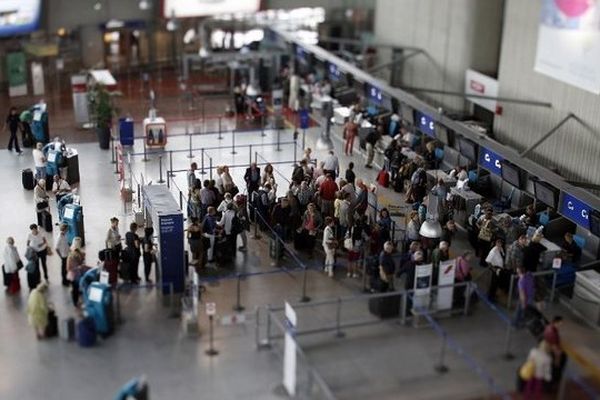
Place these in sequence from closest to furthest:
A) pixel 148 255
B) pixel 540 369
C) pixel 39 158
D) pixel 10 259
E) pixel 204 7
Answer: pixel 540 369
pixel 10 259
pixel 148 255
pixel 39 158
pixel 204 7

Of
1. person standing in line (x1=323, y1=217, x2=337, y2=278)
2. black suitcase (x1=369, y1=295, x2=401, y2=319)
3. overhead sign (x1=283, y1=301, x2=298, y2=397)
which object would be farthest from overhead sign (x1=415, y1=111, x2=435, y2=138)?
overhead sign (x1=283, y1=301, x2=298, y2=397)

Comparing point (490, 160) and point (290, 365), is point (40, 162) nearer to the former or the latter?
point (490, 160)

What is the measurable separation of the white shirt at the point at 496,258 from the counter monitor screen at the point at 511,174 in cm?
425

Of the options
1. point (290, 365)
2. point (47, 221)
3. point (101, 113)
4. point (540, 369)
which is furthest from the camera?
point (101, 113)

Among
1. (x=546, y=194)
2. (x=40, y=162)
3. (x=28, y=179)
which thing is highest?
(x=546, y=194)

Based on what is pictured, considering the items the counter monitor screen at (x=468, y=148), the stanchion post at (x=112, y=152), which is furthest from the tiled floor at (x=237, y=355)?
the stanchion post at (x=112, y=152)

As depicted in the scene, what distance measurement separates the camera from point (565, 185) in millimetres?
19891

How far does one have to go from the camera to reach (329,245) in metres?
18.7

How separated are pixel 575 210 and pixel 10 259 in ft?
40.3

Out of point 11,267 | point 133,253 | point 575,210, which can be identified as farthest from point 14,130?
point 575,210

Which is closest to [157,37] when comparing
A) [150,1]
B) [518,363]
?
[150,1]

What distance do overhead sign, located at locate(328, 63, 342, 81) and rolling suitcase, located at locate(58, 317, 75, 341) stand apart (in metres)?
19.9

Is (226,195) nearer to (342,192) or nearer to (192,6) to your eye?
(342,192)

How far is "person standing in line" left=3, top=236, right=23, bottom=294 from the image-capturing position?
57.0 feet
